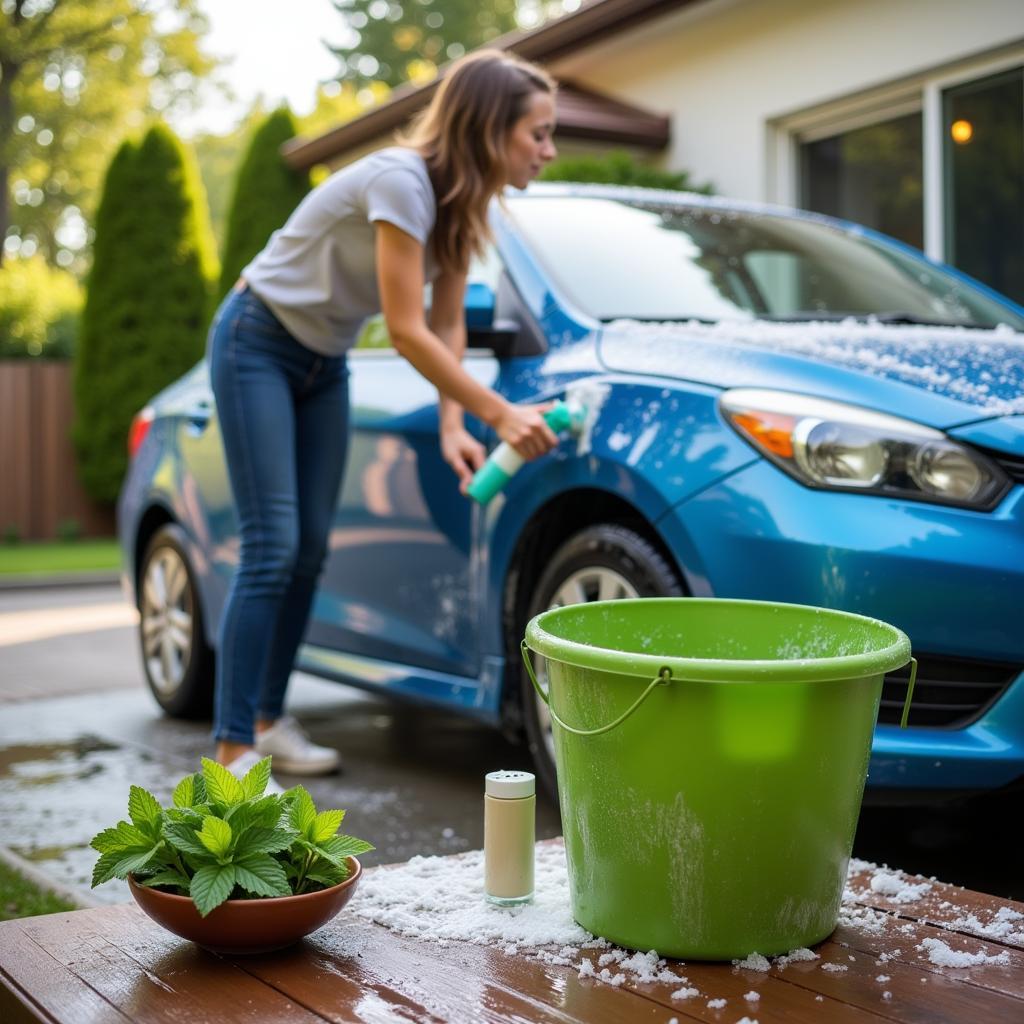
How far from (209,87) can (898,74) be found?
28.7m

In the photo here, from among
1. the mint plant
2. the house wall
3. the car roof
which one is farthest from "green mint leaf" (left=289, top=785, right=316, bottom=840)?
the house wall

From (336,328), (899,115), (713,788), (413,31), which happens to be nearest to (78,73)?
(413,31)

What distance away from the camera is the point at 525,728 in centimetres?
347

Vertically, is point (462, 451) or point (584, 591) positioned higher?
point (462, 451)

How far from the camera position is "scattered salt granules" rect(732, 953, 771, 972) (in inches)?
71.2

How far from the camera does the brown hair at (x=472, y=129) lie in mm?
3232

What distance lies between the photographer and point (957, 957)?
1796 millimetres

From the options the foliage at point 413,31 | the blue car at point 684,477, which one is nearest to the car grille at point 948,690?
the blue car at point 684,477

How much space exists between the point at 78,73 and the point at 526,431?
2679 centimetres

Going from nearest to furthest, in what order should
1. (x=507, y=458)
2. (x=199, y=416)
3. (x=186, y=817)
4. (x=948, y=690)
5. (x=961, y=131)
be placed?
1. (x=186, y=817)
2. (x=948, y=690)
3. (x=507, y=458)
4. (x=199, y=416)
5. (x=961, y=131)

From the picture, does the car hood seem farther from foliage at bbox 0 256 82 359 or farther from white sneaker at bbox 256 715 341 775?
foliage at bbox 0 256 82 359

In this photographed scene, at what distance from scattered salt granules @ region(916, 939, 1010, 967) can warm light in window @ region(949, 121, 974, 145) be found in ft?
19.5

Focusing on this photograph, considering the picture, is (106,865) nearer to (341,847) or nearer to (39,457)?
(341,847)

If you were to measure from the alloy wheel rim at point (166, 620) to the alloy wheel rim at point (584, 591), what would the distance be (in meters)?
1.78
